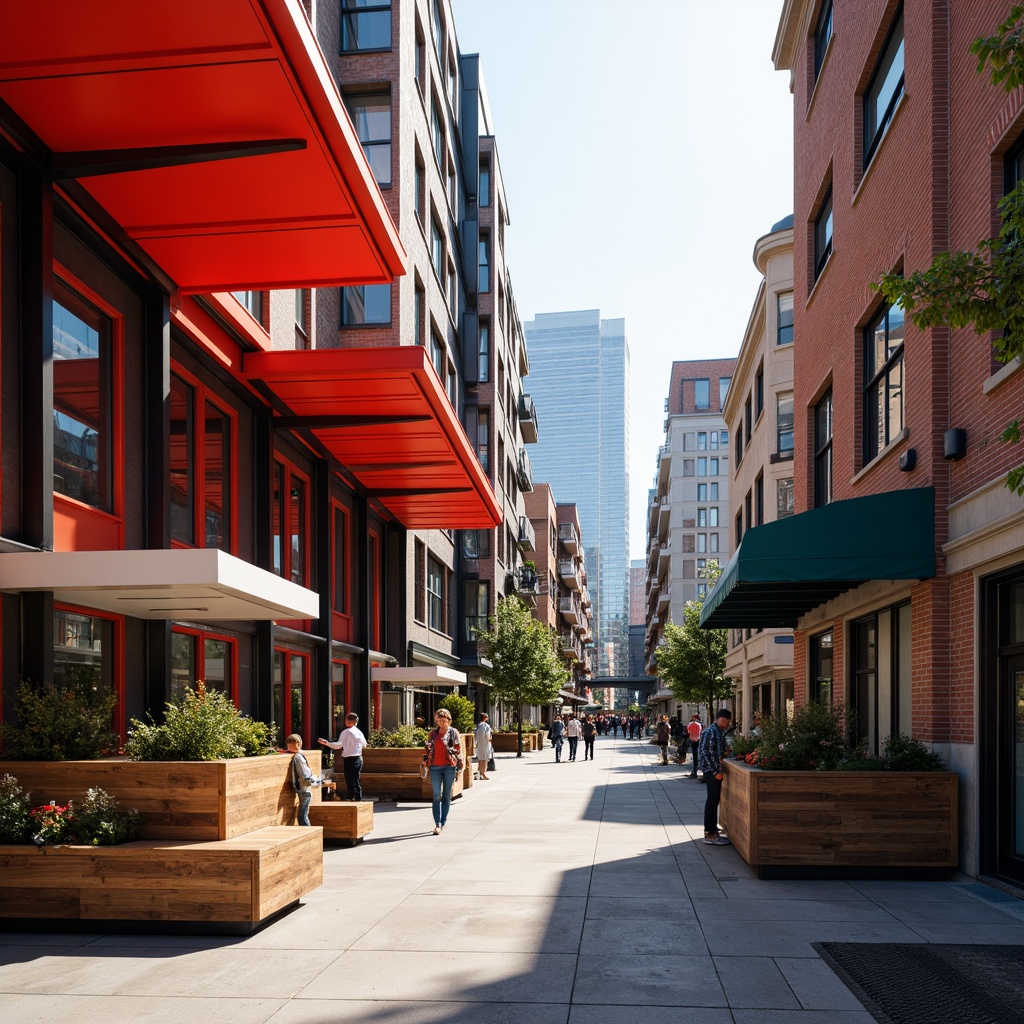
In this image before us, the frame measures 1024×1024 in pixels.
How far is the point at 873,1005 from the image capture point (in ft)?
22.0

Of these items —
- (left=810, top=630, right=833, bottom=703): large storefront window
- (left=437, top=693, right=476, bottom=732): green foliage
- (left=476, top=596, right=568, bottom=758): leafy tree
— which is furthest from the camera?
(left=476, top=596, right=568, bottom=758): leafy tree

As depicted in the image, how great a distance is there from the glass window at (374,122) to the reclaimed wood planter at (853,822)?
20.6 metres

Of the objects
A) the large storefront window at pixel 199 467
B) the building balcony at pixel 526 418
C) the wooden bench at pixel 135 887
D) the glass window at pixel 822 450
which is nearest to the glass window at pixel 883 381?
the glass window at pixel 822 450

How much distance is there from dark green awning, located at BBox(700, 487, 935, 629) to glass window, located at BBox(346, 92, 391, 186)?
17845 millimetres

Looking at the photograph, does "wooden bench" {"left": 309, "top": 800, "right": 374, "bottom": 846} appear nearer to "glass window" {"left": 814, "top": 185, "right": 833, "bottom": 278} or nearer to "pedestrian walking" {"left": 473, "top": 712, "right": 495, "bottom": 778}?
"glass window" {"left": 814, "top": 185, "right": 833, "bottom": 278}

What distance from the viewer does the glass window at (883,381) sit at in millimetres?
14133

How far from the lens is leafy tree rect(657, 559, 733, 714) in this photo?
150 ft

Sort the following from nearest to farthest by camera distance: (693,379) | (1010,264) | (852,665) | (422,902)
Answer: (1010,264), (422,902), (852,665), (693,379)

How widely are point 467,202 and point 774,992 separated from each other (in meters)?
40.4

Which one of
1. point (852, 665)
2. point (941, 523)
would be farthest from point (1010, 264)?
point (852, 665)

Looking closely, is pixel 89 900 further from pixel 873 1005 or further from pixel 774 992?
pixel 873 1005

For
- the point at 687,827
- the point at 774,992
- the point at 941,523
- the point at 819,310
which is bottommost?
the point at 687,827

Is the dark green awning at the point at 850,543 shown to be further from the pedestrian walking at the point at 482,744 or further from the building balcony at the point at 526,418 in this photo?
the building balcony at the point at 526,418

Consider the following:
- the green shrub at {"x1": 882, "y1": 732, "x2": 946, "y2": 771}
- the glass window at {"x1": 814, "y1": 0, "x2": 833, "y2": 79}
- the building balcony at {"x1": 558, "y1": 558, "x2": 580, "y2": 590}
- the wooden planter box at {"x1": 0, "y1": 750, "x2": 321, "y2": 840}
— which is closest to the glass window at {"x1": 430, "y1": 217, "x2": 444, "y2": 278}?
the glass window at {"x1": 814, "y1": 0, "x2": 833, "y2": 79}
